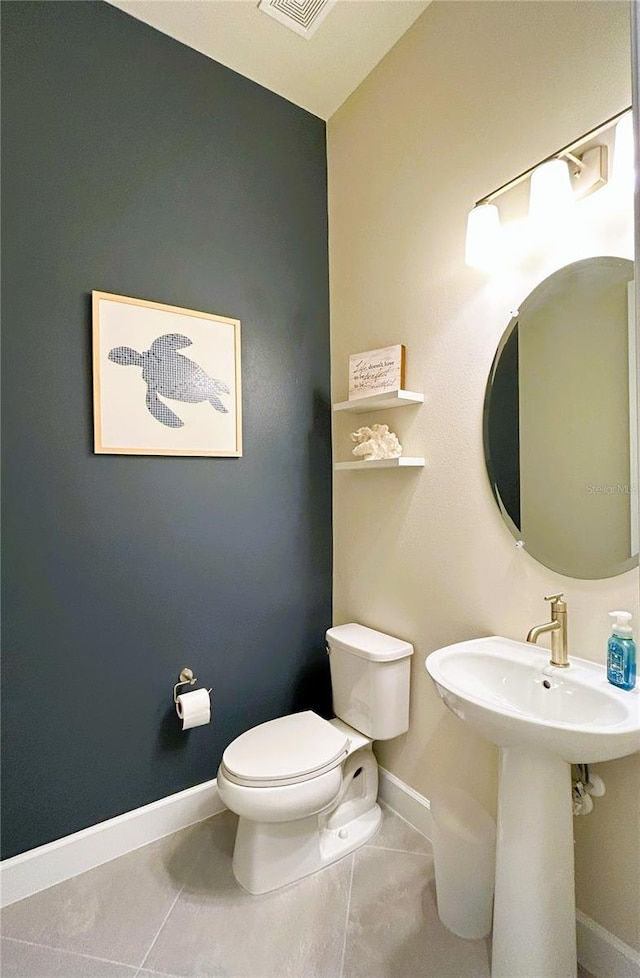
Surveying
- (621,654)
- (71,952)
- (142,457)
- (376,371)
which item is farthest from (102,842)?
(376,371)

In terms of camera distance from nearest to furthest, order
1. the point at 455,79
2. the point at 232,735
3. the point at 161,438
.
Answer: the point at 455,79, the point at 161,438, the point at 232,735

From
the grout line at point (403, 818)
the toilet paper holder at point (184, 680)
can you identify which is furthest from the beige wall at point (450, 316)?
the toilet paper holder at point (184, 680)

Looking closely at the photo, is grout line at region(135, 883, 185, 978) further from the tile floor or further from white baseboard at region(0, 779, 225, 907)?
white baseboard at region(0, 779, 225, 907)

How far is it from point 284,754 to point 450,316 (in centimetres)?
155

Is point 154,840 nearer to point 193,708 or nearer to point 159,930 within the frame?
point 159,930

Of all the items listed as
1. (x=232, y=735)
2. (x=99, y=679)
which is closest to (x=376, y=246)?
(x=99, y=679)

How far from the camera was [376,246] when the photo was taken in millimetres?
1931

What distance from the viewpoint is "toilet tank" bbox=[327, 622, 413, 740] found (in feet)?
5.67

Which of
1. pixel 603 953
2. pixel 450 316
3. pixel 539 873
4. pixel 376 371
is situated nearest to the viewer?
pixel 539 873

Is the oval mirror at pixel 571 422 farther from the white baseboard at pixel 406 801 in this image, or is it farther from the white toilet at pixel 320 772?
the white baseboard at pixel 406 801

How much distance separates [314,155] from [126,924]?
2.93 meters

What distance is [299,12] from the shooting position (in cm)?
166

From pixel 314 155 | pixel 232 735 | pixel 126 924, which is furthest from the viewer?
pixel 314 155

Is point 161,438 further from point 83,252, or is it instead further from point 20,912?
point 20,912
